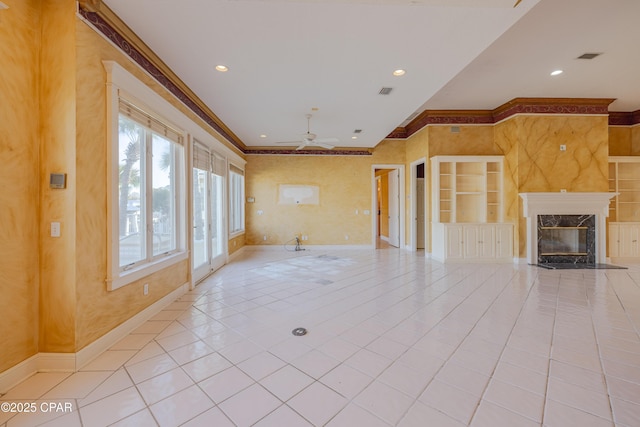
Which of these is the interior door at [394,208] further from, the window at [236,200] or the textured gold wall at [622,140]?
the textured gold wall at [622,140]

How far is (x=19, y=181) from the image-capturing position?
6.19 ft

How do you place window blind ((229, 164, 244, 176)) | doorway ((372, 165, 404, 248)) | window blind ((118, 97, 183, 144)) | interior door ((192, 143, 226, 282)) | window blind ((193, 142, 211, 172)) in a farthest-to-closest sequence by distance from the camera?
doorway ((372, 165, 404, 248)), window blind ((229, 164, 244, 176)), interior door ((192, 143, 226, 282)), window blind ((193, 142, 211, 172)), window blind ((118, 97, 183, 144))

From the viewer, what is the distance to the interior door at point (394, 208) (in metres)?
7.95

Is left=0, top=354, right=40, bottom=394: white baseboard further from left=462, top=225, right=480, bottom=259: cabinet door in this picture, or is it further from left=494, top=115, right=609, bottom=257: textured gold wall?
left=494, top=115, right=609, bottom=257: textured gold wall

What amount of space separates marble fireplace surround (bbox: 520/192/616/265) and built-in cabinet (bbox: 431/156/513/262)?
39cm

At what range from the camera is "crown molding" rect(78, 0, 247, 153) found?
213cm

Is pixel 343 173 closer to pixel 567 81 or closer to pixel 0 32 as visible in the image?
pixel 567 81

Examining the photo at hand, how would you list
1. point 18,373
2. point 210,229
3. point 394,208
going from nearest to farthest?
point 18,373, point 210,229, point 394,208

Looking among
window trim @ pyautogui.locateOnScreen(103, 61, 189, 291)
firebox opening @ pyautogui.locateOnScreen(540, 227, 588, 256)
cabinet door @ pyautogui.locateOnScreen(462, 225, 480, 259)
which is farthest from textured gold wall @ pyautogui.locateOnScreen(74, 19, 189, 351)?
firebox opening @ pyautogui.locateOnScreen(540, 227, 588, 256)

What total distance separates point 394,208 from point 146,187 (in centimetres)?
A: 703

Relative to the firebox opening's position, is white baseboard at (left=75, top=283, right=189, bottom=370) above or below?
below

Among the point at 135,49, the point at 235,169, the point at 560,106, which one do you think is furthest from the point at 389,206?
the point at 135,49

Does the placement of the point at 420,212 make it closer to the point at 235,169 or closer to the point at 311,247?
the point at 311,247

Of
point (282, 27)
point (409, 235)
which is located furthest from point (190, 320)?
point (409, 235)
